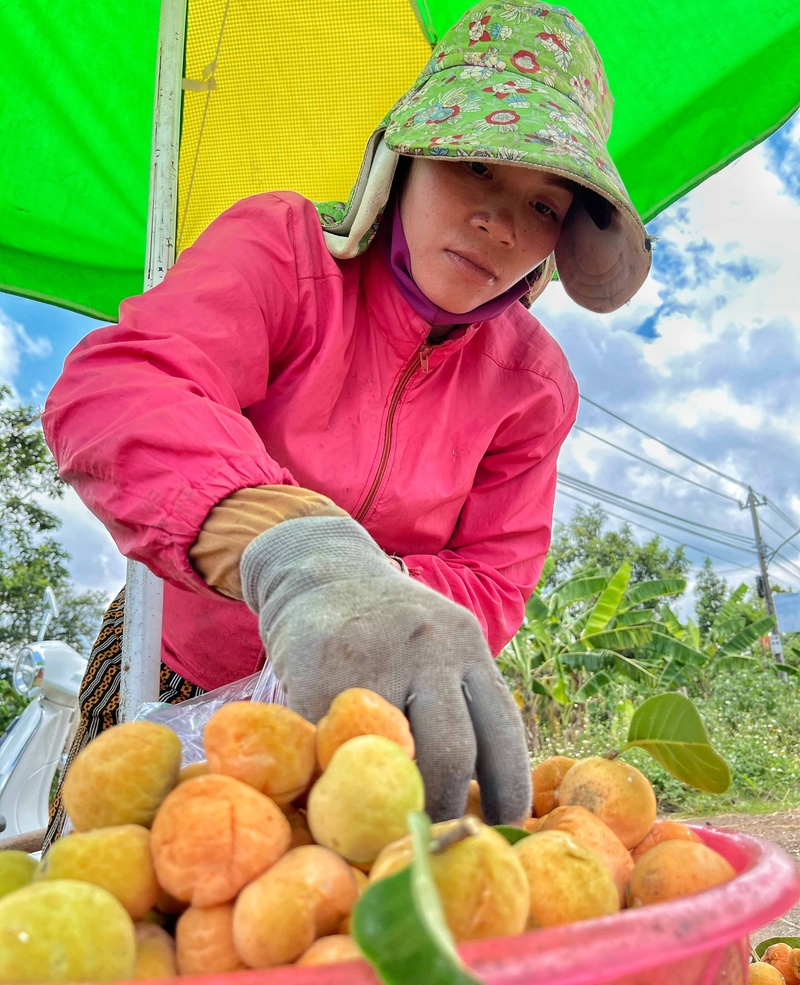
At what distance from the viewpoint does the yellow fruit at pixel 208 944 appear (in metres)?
0.52

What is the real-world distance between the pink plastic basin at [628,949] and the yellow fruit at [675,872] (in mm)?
68

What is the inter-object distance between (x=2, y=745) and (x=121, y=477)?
2763 millimetres

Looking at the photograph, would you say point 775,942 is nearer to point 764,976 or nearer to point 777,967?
point 777,967

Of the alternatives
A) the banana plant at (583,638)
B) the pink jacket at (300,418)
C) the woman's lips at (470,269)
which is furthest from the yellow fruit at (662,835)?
the banana plant at (583,638)

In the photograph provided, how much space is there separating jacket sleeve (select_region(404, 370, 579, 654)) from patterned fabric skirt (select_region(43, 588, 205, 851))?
621 mm

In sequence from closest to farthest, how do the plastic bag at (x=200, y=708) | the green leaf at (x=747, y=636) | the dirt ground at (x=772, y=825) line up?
1. the plastic bag at (x=200, y=708)
2. the dirt ground at (x=772, y=825)
3. the green leaf at (x=747, y=636)

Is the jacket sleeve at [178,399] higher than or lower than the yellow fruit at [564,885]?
higher

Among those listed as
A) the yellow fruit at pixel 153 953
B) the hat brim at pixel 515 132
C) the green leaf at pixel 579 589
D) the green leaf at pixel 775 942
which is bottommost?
the green leaf at pixel 775 942

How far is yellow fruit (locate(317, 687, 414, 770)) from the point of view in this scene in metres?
0.61

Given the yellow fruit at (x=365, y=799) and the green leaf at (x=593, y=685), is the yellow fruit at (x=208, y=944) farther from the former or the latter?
the green leaf at (x=593, y=685)

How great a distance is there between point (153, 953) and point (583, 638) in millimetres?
9212

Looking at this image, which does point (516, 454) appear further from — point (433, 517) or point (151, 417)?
point (151, 417)

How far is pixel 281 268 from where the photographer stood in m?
1.42

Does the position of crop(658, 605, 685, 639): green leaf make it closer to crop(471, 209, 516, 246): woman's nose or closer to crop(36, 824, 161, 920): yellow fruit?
crop(471, 209, 516, 246): woman's nose
